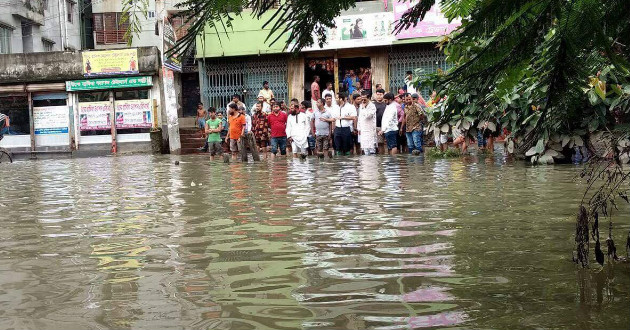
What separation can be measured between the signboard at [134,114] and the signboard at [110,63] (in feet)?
3.83

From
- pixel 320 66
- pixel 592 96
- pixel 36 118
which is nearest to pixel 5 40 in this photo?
pixel 36 118

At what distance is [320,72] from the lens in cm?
2609

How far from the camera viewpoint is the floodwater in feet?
11.1

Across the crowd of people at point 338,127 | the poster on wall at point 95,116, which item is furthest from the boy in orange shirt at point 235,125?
the poster on wall at point 95,116

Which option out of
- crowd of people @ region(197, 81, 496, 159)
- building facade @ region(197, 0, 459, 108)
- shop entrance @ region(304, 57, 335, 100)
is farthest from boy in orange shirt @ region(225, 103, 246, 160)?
shop entrance @ region(304, 57, 335, 100)

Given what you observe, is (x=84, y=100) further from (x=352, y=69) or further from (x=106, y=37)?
(x=352, y=69)

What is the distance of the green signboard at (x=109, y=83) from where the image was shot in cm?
2830

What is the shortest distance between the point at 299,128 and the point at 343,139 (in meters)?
1.24

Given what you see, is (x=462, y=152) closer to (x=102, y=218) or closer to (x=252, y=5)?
(x=102, y=218)

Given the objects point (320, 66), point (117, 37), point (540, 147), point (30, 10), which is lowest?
point (540, 147)

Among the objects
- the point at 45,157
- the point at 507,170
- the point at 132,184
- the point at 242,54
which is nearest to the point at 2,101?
the point at 45,157

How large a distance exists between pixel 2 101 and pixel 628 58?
28.7 metres

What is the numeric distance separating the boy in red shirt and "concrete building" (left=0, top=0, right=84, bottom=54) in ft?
45.3

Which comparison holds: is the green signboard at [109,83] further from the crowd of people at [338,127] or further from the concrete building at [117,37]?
the crowd of people at [338,127]
